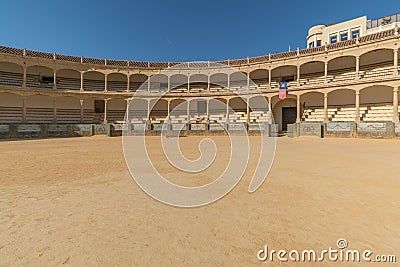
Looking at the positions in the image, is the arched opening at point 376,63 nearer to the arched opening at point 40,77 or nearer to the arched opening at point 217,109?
the arched opening at point 217,109

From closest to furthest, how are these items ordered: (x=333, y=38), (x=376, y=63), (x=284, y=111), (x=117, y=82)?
(x=376, y=63) < (x=284, y=111) < (x=117, y=82) < (x=333, y=38)

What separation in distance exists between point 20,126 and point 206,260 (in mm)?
26808

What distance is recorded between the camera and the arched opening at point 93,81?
31.2 m

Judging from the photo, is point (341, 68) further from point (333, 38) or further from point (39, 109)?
point (39, 109)

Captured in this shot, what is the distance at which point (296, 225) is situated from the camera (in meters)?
3.09

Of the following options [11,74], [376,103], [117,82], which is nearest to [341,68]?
[376,103]

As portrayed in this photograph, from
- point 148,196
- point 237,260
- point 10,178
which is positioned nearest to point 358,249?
point 237,260

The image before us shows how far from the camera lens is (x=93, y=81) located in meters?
31.9

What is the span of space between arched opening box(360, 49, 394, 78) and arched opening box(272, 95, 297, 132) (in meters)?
8.59

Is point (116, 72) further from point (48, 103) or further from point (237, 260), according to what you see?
point (237, 260)

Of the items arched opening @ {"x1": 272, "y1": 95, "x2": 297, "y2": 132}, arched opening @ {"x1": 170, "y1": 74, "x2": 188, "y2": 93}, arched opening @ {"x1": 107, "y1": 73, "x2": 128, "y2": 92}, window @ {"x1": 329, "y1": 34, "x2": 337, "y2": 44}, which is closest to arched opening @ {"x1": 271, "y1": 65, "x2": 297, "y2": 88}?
arched opening @ {"x1": 272, "y1": 95, "x2": 297, "y2": 132}

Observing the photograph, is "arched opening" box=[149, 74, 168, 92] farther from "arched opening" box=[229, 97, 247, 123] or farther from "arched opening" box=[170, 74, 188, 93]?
"arched opening" box=[229, 97, 247, 123]

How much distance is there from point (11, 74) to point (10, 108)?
4.81m

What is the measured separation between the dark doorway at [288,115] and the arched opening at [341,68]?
19.8 ft
